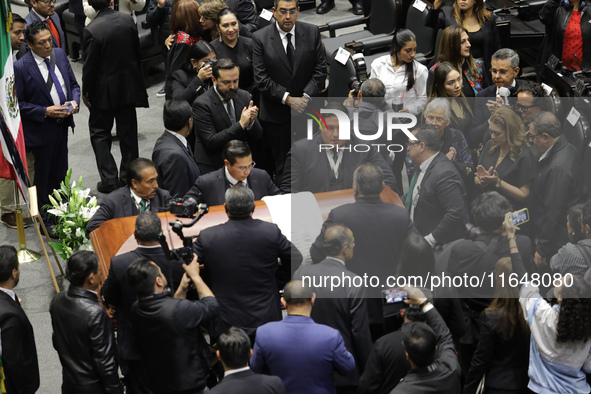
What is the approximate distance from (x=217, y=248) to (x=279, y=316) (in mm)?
546

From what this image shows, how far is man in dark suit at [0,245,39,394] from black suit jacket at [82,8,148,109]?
2662 millimetres

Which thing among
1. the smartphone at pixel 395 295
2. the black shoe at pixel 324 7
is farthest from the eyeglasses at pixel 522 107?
the black shoe at pixel 324 7

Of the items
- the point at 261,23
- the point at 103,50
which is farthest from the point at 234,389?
the point at 261,23

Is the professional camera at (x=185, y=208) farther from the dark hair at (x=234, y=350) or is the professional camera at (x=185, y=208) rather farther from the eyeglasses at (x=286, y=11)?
the eyeglasses at (x=286, y=11)

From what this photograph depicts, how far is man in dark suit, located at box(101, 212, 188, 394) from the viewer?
4.56 meters

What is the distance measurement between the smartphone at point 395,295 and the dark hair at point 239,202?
33.2 inches

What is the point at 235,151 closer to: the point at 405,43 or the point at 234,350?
the point at 234,350

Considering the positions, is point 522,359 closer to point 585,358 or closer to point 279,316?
point 585,358

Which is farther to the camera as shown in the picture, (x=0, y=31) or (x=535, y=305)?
(x=0, y=31)

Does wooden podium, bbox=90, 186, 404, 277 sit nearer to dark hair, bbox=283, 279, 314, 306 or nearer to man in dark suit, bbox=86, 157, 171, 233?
man in dark suit, bbox=86, 157, 171, 233

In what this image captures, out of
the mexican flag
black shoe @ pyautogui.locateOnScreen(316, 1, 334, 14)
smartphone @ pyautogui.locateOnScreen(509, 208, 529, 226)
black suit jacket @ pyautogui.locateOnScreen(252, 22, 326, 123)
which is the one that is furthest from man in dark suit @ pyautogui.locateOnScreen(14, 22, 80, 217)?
black shoe @ pyautogui.locateOnScreen(316, 1, 334, 14)

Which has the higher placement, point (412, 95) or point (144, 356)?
point (412, 95)

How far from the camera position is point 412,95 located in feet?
21.6

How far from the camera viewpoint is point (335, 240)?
4508mm
